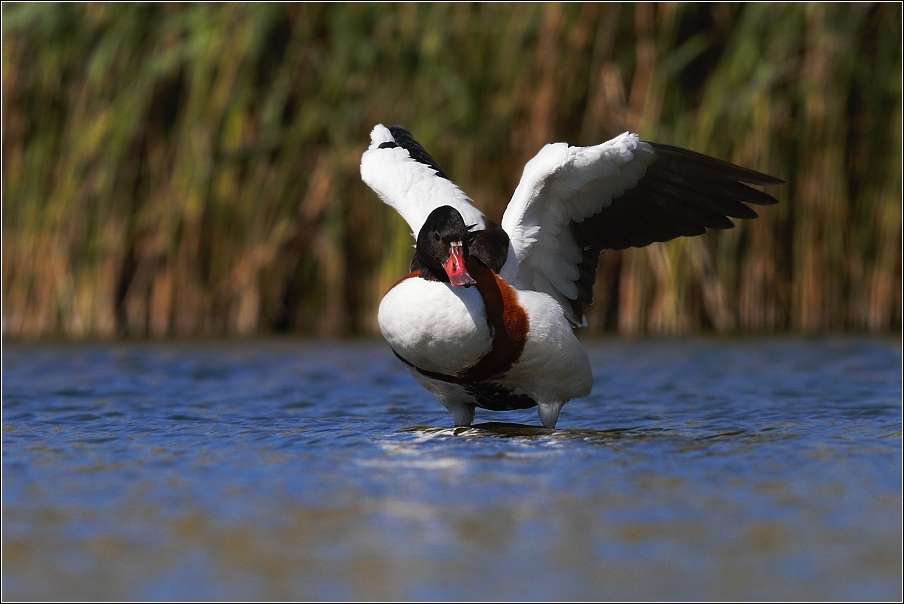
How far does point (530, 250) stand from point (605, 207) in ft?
1.51

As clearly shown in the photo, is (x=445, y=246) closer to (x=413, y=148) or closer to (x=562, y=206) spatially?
(x=562, y=206)

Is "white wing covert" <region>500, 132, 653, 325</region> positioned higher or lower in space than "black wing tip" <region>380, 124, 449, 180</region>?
lower

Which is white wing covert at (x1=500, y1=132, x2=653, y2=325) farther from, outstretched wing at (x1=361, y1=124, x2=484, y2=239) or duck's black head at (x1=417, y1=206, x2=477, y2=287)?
duck's black head at (x1=417, y1=206, x2=477, y2=287)

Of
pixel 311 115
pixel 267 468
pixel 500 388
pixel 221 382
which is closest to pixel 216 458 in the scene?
pixel 267 468

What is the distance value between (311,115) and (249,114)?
0.77 meters

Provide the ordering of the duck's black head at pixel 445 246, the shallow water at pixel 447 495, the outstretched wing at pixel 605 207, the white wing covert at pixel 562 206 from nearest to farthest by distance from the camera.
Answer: the shallow water at pixel 447 495
the duck's black head at pixel 445 246
the white wing covert at pixel 562 206
the outstretched wing at pixel 605 207

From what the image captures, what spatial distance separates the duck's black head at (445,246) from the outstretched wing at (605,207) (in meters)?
0.52

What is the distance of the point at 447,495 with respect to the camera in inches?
174

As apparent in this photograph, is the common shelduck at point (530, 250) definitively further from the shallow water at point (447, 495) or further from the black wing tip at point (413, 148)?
the shallow water at point (447, 495)

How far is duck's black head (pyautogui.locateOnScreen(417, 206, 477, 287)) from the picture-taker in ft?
18.1

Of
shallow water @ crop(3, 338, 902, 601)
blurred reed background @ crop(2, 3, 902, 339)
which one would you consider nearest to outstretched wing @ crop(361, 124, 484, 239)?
shallow water @ crop(3, 338, 902, 601)

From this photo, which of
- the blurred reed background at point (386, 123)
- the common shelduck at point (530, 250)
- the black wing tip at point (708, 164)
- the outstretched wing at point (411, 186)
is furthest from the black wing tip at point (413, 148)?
the blurred reed background at point (386, 123)

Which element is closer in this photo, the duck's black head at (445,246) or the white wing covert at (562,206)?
the duck's black head at (445,246)

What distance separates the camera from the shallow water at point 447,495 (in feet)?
11.4
